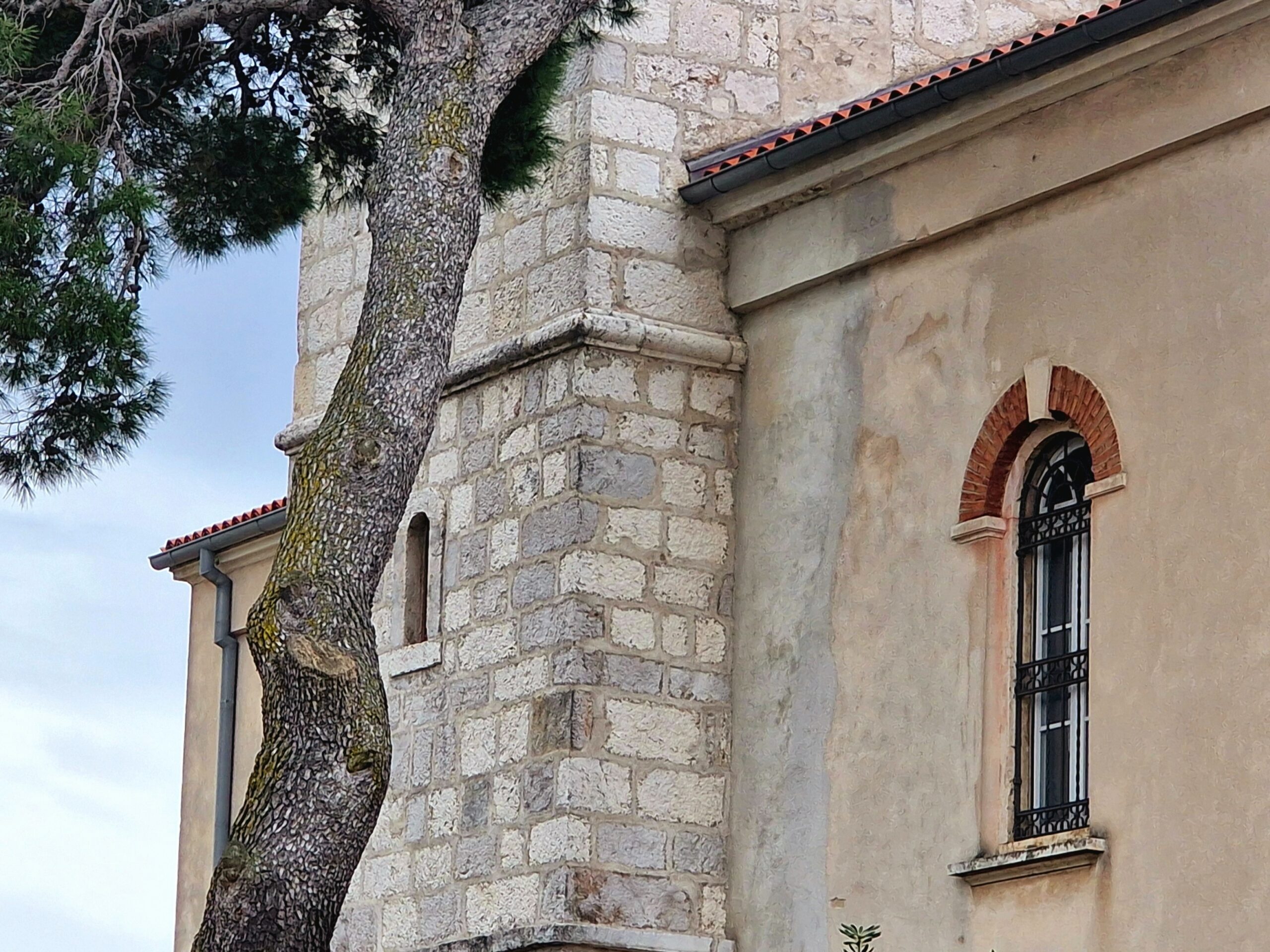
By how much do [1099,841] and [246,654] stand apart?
909 centimetres

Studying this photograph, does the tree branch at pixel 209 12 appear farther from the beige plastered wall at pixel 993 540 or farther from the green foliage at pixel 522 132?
the beige plastered wall at pixel 993 540

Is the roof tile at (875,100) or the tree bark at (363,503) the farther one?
the roof tile at (875,100)

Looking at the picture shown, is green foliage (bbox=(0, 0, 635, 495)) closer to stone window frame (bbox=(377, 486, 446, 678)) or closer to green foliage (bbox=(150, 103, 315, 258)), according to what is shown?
green foliage (bbox=(150, 103, 315, 258))

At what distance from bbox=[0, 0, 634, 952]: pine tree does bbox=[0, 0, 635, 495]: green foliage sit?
11mm

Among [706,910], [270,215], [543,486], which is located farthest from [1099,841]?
[270,215]

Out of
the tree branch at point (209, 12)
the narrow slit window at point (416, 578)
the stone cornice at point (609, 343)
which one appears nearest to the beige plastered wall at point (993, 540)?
the stone cornice at point (609, 343)

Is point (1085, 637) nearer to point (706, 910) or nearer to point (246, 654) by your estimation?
point (706, 910)

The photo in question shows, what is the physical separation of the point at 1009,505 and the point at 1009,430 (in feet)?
1.11

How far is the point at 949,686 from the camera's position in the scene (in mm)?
11508

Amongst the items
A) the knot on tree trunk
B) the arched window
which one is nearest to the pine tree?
the knot on tree trunk

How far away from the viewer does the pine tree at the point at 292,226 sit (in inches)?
352

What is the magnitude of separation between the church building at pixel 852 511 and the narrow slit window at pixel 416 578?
3 centimetres

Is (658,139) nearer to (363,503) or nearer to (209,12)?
(209,12)

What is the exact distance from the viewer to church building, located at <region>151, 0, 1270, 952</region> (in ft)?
34.7
